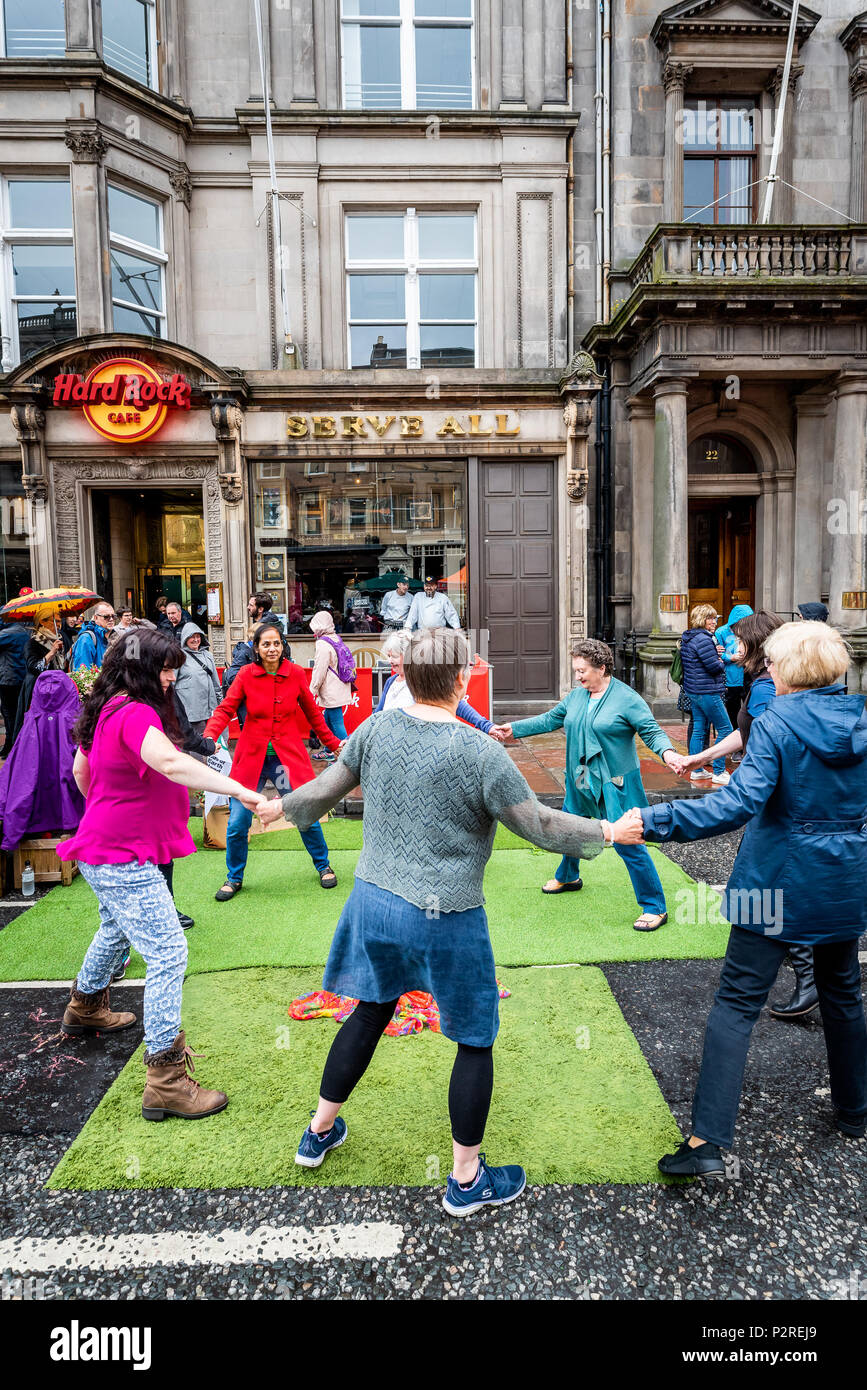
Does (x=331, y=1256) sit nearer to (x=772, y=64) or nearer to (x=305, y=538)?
(x=305, y=538)

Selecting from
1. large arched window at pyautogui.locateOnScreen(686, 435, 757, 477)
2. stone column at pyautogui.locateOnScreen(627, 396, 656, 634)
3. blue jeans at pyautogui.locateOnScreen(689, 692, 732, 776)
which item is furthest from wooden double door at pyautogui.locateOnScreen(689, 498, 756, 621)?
blue jeans at pyautogui.locateOnScreen(689, 692, 732, 776)

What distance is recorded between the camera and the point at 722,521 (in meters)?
16.2

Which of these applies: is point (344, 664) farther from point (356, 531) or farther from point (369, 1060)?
point (369, 1060)

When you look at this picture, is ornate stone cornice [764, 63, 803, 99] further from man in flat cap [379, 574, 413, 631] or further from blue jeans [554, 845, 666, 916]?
blue jeans [554, 845, 666, 916]

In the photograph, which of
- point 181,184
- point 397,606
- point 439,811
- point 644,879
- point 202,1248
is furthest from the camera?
point 181,184

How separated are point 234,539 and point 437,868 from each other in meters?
11.5

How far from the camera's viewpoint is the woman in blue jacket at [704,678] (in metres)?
8.70

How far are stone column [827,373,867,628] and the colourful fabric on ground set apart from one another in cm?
1138

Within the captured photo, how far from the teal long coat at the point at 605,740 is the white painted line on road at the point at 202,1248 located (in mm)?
2866

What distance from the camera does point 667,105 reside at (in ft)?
46.8

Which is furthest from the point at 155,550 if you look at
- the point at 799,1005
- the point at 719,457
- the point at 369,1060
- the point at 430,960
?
the point at 430,960

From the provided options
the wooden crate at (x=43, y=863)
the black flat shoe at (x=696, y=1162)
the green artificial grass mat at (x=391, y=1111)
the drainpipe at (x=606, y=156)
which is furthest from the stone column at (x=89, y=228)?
the black flat shoe at (x=696, y=1162)

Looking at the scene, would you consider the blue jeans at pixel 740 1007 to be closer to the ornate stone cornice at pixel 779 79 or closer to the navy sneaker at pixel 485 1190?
the navy sneaker at pixel 485 1190

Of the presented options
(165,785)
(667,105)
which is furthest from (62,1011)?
(667,105)
